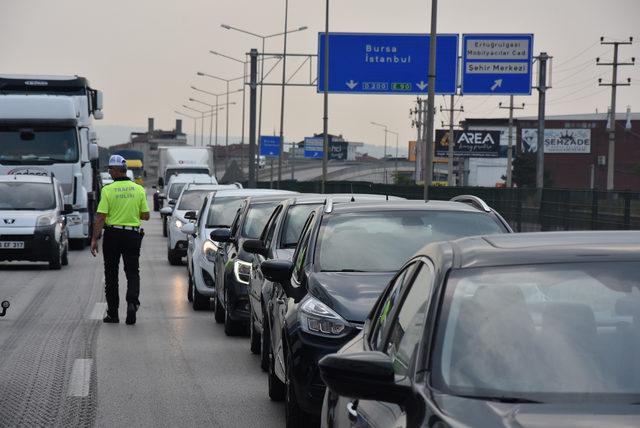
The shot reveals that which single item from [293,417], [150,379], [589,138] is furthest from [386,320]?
[589,138]

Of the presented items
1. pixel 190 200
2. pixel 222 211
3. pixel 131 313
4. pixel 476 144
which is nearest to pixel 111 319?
pixel 131 313

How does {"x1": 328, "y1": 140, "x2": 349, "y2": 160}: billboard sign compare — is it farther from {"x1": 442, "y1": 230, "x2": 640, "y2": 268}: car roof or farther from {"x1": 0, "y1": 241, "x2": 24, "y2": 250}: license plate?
{"x1": 442, "y1": 230, "x2": 640, "y2": 268}: car roof

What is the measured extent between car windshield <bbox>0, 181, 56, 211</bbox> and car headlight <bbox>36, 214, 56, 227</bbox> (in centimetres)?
50

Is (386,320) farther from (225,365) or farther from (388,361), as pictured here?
(225,365)

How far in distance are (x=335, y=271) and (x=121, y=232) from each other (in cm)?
644

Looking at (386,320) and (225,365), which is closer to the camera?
(386,320)

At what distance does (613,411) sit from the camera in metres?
3.85

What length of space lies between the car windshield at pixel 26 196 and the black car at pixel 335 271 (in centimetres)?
1694

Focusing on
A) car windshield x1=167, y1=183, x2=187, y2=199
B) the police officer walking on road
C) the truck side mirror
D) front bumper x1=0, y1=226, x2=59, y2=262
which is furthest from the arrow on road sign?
the police officer walking on road

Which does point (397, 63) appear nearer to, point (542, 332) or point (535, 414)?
point (542, 332)

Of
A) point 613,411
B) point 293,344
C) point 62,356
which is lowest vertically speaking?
point 62,356

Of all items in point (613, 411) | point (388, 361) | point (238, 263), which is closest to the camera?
point (613, 411)

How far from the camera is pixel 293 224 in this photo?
12617 millimetres

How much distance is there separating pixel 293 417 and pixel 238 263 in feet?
19.2
